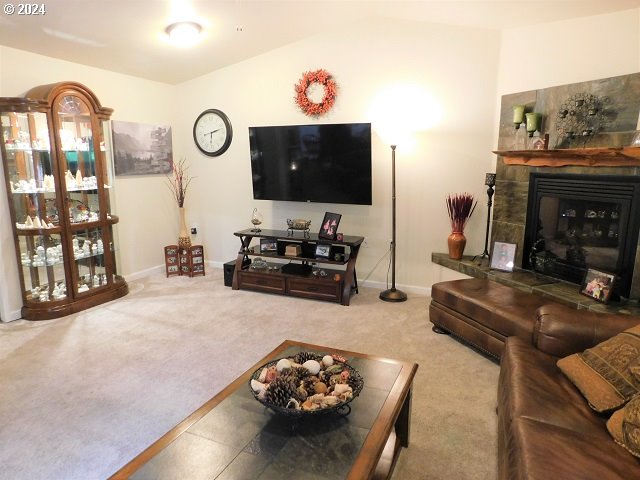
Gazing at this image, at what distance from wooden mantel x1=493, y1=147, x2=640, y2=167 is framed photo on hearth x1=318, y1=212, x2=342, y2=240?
1.61 m

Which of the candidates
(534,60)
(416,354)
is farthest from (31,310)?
(534,60)

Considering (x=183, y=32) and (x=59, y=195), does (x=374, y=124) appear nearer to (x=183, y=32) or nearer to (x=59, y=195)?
(x=183, y=32)

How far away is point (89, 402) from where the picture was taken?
8.09 ft

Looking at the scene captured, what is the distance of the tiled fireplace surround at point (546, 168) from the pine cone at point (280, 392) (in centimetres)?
225

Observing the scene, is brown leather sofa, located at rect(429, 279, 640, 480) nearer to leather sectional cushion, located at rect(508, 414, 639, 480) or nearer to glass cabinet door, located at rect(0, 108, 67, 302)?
leather sectional cushion, located at rect(508, 414, 639, 480)

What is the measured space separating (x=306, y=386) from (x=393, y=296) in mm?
2595

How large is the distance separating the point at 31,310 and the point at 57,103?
1867mm

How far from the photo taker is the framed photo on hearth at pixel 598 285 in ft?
9.16

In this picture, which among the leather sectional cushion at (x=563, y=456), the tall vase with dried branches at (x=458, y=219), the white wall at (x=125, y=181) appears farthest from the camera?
the tall vase with dried branches at (x=458, y=219)

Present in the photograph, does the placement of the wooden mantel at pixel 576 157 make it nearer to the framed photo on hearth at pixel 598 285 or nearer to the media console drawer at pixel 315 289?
the framed photo on hearth at pixel 598 285

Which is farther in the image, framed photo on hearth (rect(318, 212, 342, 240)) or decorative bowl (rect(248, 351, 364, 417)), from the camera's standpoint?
framed photo on hearth (rect(318, 212, 342, 240))

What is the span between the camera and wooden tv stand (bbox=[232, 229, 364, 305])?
414cm

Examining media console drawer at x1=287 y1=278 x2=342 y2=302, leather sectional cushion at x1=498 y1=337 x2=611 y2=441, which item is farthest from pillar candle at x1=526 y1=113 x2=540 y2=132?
media console drawer at x1=287 y1=278 x2=342 y2=302

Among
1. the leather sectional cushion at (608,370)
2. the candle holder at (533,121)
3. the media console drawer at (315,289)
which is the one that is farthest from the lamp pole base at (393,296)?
the leather sectional cushion at (608,370)
